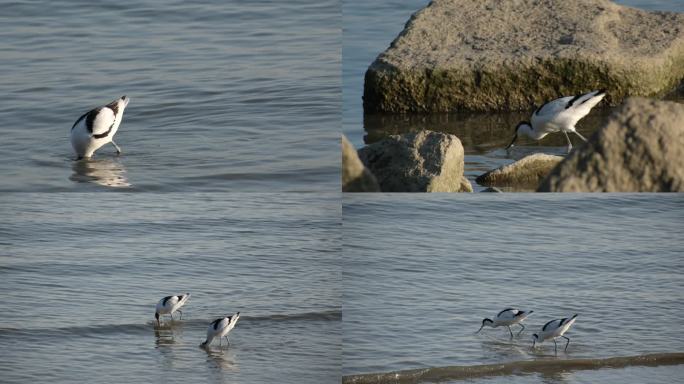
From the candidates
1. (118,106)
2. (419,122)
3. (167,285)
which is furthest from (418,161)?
(167,285)

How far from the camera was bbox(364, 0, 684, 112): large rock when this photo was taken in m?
8.62

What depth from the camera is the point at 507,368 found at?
749cm

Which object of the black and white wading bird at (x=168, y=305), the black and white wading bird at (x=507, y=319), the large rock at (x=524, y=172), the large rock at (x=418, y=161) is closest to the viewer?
the large rock at (x=418, y=161)

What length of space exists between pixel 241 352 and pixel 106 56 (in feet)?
11.1

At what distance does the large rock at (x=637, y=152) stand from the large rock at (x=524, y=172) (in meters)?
1.29

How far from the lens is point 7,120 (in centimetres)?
873

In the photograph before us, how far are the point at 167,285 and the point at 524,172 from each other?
13.8ft

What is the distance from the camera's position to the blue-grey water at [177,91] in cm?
763

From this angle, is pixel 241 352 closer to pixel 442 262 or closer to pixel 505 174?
pixel 442 262

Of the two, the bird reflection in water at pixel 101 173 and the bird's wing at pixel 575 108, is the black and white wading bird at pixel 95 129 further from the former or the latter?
the bird's wing at pixel 575 108

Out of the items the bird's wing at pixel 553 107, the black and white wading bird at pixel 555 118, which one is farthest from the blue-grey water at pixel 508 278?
the bird's wing at pixel 553 107

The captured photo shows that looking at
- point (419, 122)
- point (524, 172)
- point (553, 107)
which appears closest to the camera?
point (524, 172)

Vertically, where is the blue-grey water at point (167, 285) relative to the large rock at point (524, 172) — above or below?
below

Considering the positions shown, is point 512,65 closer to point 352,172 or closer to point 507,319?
point 507,319
